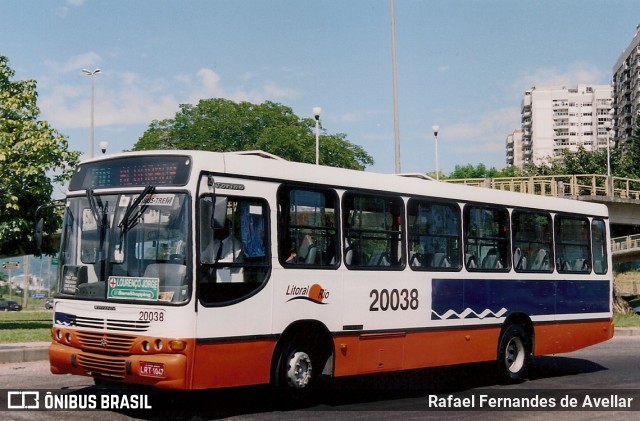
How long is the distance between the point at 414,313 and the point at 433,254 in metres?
0.97

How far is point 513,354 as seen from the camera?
14273 millimetres

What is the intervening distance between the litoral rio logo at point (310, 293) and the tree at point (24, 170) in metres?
16.6

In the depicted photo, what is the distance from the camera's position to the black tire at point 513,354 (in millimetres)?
13898

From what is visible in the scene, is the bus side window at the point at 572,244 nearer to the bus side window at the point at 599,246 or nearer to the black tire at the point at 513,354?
the bus side window at the point at 599,246

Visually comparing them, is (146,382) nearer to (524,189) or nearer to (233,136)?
(524,189)

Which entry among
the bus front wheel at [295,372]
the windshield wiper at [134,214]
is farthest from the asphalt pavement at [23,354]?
the bus front wheel at [295,372]

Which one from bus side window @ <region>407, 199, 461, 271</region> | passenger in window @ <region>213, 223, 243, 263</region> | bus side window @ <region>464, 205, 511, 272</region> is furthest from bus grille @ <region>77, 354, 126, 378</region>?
bus side window @ <region>464, 205, 511, 272</region>

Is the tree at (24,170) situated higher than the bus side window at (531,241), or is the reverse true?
the tree at (24,170)

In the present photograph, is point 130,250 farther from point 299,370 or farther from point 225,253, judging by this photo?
point 299,370

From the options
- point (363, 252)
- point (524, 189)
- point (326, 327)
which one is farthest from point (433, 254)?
point (524, 189)

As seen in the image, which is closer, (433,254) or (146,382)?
(146,382)

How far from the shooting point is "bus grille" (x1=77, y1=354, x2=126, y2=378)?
9.38 meters

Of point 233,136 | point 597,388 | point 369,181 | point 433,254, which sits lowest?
point 597,388

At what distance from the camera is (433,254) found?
41.5 ft
